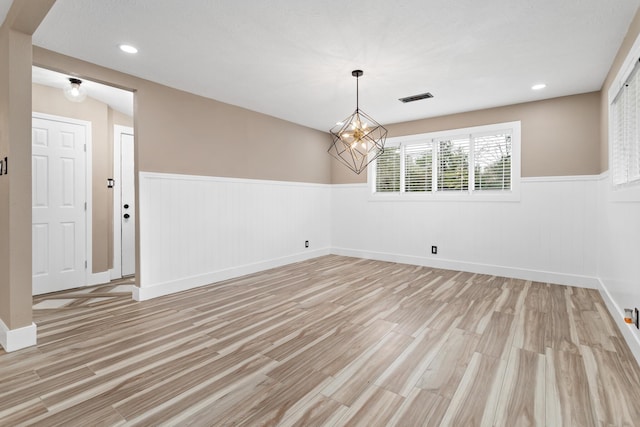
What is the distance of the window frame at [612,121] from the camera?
2283 mm

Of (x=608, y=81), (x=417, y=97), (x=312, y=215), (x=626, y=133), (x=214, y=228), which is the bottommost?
(x=214, y=228)

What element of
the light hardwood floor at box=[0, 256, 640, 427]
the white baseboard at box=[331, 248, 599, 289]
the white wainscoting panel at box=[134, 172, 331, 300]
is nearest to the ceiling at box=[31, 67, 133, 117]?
the white wainscoting panel at box=[134, 172, 331, 300]

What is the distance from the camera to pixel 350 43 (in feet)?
9.13

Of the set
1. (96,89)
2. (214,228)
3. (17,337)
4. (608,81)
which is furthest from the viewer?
(214,228)

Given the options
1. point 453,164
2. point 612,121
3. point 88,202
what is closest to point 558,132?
point 612,121

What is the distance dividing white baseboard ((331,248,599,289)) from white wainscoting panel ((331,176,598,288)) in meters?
0.01

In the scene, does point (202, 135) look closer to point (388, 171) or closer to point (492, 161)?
point (388, 171)

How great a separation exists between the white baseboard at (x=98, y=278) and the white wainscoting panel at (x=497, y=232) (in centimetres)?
409

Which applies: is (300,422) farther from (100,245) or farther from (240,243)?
(100,245)

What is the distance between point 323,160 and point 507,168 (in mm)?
3256

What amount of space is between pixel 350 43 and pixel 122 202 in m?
4.00

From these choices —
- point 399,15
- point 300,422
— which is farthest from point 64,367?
point 399,15

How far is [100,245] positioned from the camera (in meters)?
4.43

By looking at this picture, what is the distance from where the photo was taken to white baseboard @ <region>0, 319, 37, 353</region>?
236cm
